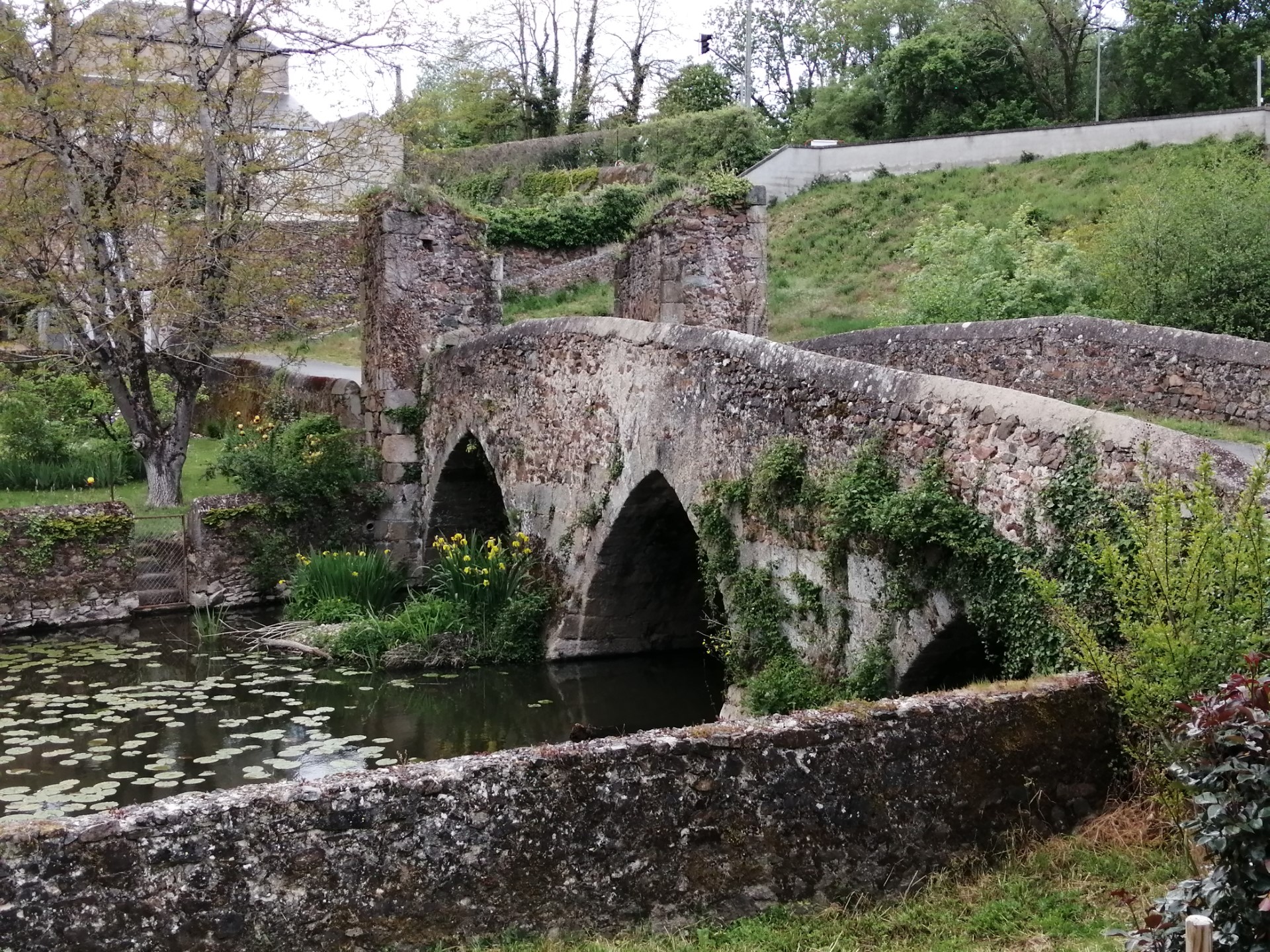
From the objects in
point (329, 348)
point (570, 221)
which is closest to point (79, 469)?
point (329, 348)

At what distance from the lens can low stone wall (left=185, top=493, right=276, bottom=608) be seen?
679 inches

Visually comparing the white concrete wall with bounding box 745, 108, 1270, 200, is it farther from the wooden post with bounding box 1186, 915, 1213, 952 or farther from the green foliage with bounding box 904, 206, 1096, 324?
the wooden post with bounding box 1186, 915, 1213, 952

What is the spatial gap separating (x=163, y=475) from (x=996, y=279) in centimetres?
1231

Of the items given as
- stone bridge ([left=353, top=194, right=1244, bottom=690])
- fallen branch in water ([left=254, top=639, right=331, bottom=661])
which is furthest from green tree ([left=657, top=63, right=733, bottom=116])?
fallen branch in water ([left=254, top=639, right=331, bottom=661])

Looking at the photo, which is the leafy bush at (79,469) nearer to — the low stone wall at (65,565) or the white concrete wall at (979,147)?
the low stone wall at (65,565)

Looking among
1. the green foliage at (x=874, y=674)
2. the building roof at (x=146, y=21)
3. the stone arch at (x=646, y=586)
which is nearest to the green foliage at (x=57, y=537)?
the building roof at (x=146, y=21)

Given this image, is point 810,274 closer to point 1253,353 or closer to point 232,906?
point 1253,353

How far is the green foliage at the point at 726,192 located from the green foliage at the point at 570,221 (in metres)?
13.9

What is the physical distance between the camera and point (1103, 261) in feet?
62.9

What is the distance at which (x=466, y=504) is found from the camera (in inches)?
688

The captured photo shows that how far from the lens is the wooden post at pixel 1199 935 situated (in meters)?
3.16

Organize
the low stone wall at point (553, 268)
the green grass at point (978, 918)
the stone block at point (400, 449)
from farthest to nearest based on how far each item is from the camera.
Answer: the low stone wall at point (553, 268)
the stone block at point (400, 449)
the green grass at point (978, 918)

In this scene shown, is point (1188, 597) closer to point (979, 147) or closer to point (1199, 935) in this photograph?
point (1199, 935)

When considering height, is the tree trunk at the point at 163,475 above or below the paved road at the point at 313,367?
below
